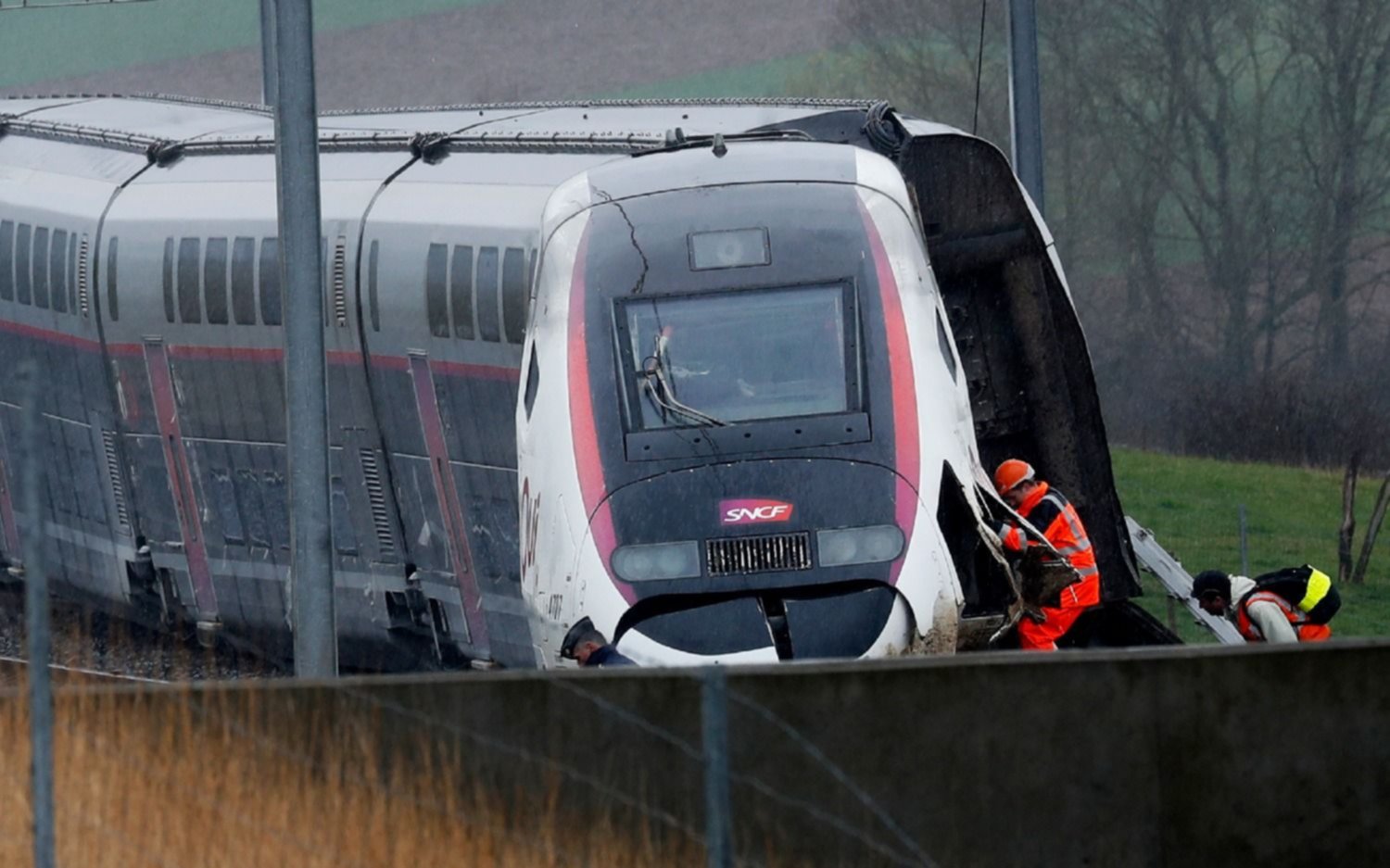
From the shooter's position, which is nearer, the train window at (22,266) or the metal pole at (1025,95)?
the metal pole at (1025,95)

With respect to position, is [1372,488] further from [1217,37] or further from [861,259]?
[861,259]

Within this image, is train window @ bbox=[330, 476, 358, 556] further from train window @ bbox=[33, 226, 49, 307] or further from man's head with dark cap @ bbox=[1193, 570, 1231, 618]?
man's head with dark cap @ bbox=[1193, 570, 1231, 618]

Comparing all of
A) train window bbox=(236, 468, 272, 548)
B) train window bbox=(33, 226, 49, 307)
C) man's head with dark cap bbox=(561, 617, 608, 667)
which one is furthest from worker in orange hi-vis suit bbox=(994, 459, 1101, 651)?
train window bbox=(33, 226, 49, 307)

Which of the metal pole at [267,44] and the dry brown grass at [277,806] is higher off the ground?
the metal pole at [267,44]

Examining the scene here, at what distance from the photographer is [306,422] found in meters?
14.6

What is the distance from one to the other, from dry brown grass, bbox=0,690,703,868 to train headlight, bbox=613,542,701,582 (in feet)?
16.0

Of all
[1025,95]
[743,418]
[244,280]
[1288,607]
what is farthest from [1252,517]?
[743,418]

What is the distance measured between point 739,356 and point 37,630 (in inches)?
314

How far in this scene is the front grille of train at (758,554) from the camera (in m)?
13.5

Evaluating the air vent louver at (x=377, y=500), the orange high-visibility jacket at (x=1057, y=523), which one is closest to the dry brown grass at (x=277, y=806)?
the orange high-visibility jacket at (x=1057, y=523)

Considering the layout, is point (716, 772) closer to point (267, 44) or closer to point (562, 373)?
point (562, 373)

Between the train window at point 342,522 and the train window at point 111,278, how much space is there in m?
3.23

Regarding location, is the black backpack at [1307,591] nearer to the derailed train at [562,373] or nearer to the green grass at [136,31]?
the derailed train at [562,373]

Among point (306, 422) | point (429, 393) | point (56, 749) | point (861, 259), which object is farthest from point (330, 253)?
point (56, 749)
